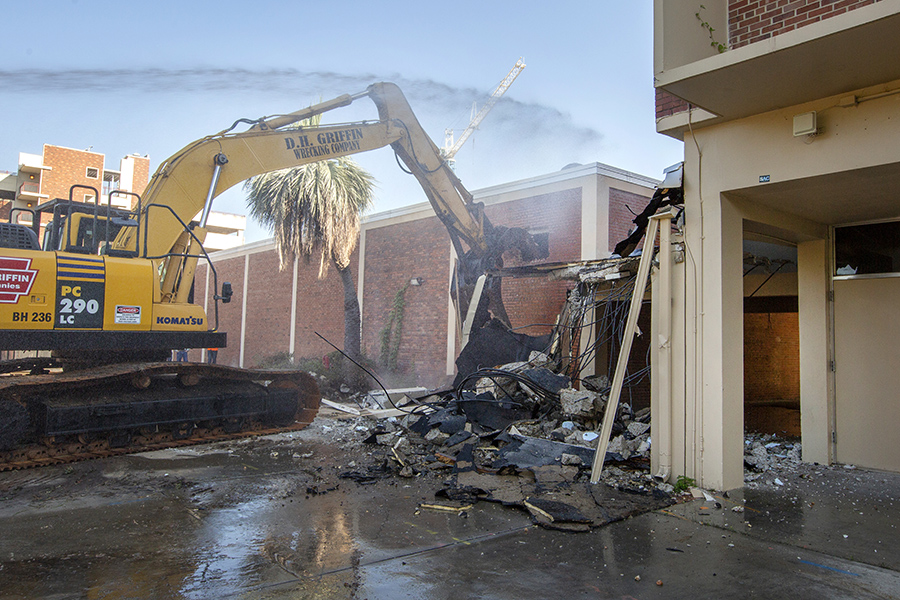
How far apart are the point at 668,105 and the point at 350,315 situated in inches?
464

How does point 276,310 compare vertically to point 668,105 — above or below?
below

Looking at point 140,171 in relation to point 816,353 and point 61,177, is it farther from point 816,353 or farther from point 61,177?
point 816,353

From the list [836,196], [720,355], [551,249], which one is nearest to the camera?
[720,355]

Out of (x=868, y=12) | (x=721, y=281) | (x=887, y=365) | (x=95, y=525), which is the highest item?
(x=868, y=12)

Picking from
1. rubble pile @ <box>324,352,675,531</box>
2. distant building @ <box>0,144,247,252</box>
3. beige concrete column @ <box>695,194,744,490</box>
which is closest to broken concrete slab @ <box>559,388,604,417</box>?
rubble pile @ <box>324,352,675,531</box>

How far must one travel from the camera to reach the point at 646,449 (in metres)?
6.62

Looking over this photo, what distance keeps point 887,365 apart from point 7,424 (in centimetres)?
984

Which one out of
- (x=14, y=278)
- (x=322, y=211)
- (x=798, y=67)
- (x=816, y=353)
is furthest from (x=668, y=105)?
(x=322, y=211)

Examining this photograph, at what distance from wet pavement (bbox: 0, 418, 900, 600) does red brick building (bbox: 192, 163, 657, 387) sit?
17.2 feet

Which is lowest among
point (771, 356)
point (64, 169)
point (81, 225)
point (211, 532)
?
point (211, 532)

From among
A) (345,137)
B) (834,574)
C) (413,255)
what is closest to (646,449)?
(834,574)

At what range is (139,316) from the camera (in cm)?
767

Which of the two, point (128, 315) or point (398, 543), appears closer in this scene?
point (398, 543)

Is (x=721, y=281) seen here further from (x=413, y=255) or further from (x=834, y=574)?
(x=413, y=255)
